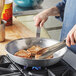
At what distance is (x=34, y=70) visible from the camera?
0.91m

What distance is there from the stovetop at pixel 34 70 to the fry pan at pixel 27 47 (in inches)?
1.1

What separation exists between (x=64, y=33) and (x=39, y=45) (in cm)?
35

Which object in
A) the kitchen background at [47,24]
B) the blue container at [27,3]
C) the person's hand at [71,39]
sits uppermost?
the blue container at [27,3]

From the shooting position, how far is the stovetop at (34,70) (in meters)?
0.88

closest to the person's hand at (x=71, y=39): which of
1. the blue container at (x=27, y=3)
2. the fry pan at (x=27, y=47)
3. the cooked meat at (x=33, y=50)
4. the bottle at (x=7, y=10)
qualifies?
the fry pan at (x=27, y=47)

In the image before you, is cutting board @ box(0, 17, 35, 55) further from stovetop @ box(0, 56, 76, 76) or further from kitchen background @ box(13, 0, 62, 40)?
stovetop @ box(0, 56, 76, 76)

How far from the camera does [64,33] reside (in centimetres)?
144

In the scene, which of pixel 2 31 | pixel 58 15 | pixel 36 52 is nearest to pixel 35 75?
pixel 36 52

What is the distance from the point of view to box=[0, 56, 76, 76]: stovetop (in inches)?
34.6

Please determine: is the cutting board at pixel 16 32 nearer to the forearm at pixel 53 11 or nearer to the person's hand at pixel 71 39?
the forearm at pixel 53 11

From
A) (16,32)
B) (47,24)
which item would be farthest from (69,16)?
(47,24)

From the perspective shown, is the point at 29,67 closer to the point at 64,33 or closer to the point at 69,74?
the point at 69,74

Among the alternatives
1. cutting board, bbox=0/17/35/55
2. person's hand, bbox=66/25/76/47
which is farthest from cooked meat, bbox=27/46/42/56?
cutting board, bbox=0/17/35/55

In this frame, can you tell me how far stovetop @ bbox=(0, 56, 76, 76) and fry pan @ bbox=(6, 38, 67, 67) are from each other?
0.09ft
